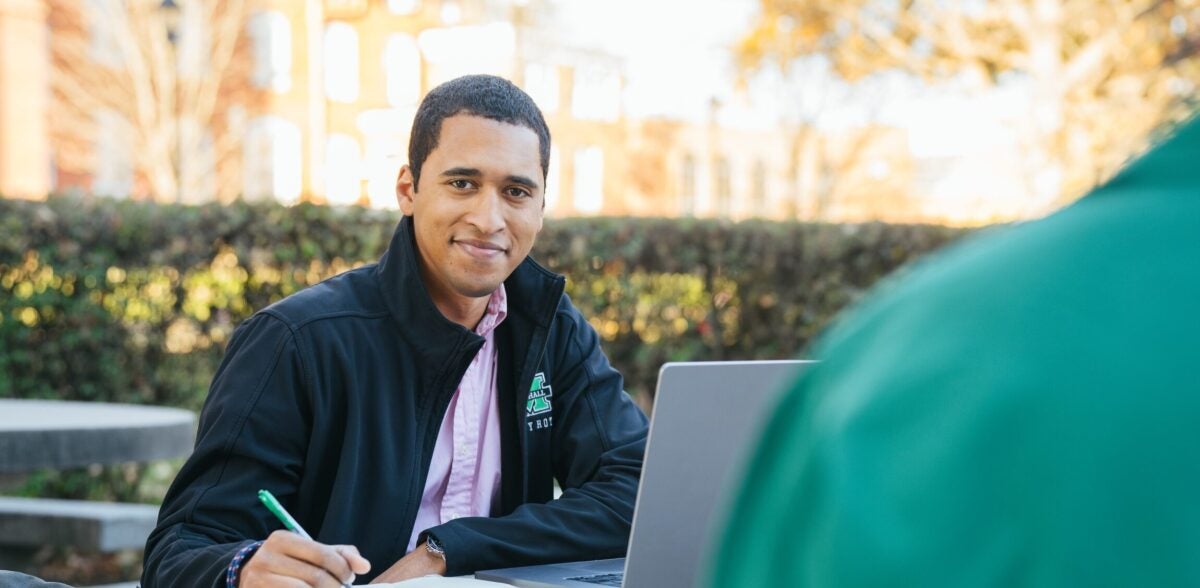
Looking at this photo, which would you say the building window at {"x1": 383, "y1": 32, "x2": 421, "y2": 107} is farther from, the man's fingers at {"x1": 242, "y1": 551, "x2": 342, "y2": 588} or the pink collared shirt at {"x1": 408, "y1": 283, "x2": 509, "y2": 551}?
the man's fingers at {"x1": 242, "y1": 551, "x2": 342, "y2": 588}

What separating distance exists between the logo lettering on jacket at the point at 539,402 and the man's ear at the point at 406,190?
0.42 m

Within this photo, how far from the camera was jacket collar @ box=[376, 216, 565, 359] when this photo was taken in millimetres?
2422

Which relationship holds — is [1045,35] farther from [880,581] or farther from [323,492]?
[880,581]

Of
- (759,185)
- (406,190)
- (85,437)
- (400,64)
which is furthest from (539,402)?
(759,185)

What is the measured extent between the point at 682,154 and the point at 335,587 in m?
35.5

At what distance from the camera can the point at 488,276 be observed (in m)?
2.54

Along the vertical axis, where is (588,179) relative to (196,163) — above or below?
above

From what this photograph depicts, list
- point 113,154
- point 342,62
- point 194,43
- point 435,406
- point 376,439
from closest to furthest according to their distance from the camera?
point 376,439 < point 435,406 < point 194,43 < point 113,154 < point 342,62

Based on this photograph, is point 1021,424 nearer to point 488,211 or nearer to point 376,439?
point 376,439

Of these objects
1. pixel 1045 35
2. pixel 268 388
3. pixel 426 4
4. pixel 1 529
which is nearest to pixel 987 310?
pixel 268 388

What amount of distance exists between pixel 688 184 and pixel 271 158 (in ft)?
53.5

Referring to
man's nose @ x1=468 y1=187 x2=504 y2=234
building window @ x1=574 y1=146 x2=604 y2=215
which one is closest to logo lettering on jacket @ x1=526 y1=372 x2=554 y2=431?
man's nose @ x1=468 y1=187 x2=504 y2=234

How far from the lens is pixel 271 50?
76.2 ft

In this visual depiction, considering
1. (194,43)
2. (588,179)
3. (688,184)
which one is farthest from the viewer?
(688,184)
